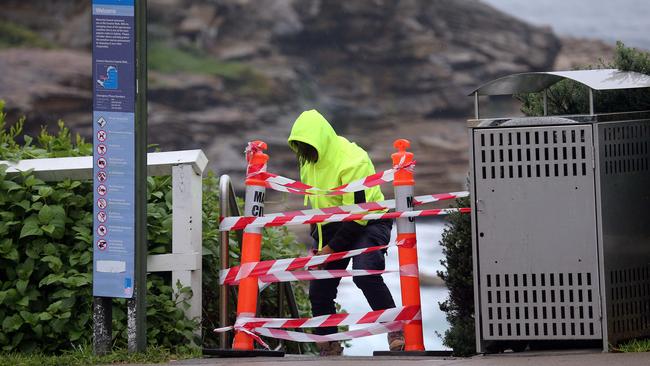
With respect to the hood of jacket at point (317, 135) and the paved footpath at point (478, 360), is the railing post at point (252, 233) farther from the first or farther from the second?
the paved footpath at point (478, 360)

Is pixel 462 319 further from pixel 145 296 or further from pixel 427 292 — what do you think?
pixel 427 292

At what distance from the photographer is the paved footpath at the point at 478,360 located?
15.5 feet

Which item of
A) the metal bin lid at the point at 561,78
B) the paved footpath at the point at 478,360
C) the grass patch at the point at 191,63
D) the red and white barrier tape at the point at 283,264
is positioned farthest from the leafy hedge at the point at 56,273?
the grass patch at the point at 191,63

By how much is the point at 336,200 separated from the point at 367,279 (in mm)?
505

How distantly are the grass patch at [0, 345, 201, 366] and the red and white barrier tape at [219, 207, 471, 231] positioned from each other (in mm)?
755

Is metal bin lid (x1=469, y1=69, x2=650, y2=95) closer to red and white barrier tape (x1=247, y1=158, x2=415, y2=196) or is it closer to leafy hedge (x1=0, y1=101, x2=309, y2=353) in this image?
red and white barrier tape (x1=247, y1=158, x2=415, y2=196)

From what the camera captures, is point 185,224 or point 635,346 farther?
point 185,224

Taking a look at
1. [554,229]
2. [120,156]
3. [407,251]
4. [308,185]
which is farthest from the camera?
[308,185]

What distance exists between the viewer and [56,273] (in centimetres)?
593

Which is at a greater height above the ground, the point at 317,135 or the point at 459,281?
the point at 317,135

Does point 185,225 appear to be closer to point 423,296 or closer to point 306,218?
point 306,218

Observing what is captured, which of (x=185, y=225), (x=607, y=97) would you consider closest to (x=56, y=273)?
(x=185, y=225)

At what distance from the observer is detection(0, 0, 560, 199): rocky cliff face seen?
79.1 m

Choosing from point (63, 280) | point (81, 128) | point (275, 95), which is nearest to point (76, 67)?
point (81, 128)
